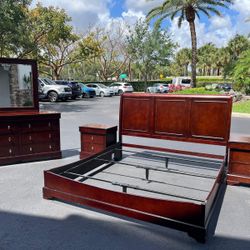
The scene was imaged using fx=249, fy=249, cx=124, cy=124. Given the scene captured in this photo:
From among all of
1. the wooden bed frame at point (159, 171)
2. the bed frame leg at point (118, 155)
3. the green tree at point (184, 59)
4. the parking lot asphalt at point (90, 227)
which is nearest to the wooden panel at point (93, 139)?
the wooden bed frame at point (159, 171)

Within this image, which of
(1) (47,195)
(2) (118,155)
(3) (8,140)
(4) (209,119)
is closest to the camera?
(1) (47,195)

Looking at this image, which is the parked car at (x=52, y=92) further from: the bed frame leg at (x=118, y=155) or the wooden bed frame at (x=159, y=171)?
the bed frame leg at (x=118, y=155)

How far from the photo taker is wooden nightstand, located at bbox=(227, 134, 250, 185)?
11.7ft

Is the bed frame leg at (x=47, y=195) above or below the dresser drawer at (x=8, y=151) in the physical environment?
below

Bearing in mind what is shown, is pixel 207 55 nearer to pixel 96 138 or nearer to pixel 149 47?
pixel 149 47

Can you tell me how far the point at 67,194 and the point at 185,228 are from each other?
55.5 inches

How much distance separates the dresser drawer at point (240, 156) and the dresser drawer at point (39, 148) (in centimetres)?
315

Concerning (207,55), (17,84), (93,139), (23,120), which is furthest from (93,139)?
(207,55)

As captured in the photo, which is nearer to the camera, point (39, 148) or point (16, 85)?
point (39, 148)

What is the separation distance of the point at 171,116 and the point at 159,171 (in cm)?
98

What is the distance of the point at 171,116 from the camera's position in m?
4.38

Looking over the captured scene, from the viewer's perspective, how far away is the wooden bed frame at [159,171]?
250cm

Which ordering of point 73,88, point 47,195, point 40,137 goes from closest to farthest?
point 47,195, point 40,137, point 73,88

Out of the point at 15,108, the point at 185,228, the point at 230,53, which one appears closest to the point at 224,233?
the point at 185,228
